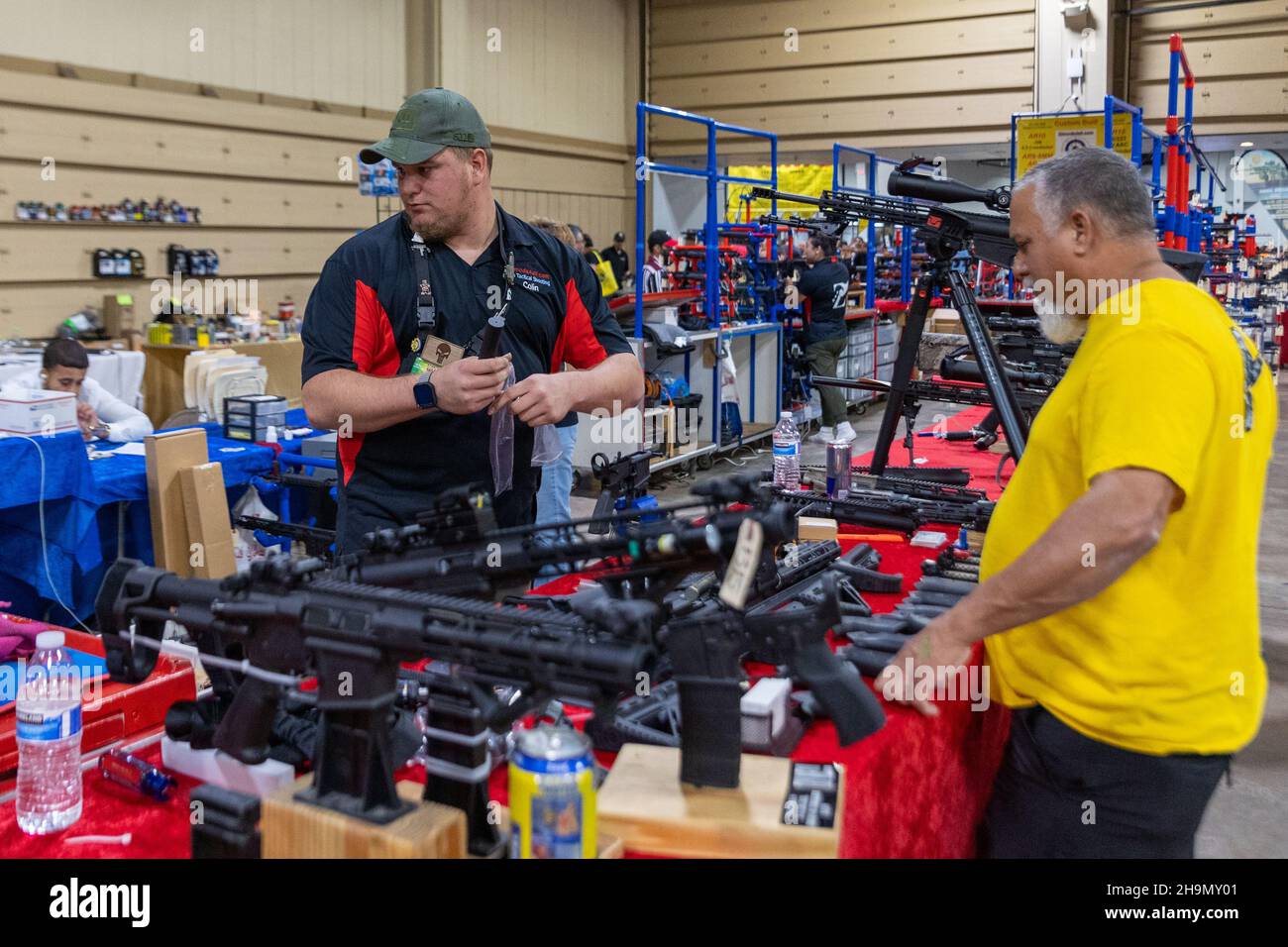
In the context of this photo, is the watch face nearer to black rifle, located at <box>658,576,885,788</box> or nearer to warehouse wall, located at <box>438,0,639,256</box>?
black rifle, located at <box>658,576,885,788</box>

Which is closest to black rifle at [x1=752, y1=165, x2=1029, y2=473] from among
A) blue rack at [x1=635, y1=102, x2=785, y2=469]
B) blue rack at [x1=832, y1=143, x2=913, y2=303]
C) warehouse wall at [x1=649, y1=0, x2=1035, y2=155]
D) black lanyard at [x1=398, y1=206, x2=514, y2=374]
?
black lanyard at [x1=398, y1=206, x2=514, y2=374]

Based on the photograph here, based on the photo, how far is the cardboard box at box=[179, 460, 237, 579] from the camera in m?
4.36

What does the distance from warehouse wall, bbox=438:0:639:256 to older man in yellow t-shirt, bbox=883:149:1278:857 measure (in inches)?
400

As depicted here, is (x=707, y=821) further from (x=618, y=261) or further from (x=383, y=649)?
(x=618, y=261)

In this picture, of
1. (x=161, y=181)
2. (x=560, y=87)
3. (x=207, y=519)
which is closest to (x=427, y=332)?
(x=207, y=519)

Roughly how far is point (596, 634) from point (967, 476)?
9.00ft

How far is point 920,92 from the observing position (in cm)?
1317

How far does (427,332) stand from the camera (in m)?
2.30

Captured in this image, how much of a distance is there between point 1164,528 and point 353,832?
1105mm

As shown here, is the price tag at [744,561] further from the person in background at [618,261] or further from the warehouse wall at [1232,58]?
the warehouse wall at [1232,58]

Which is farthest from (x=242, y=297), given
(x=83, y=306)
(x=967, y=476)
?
(x=967, y=476)

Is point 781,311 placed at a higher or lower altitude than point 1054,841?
higher
